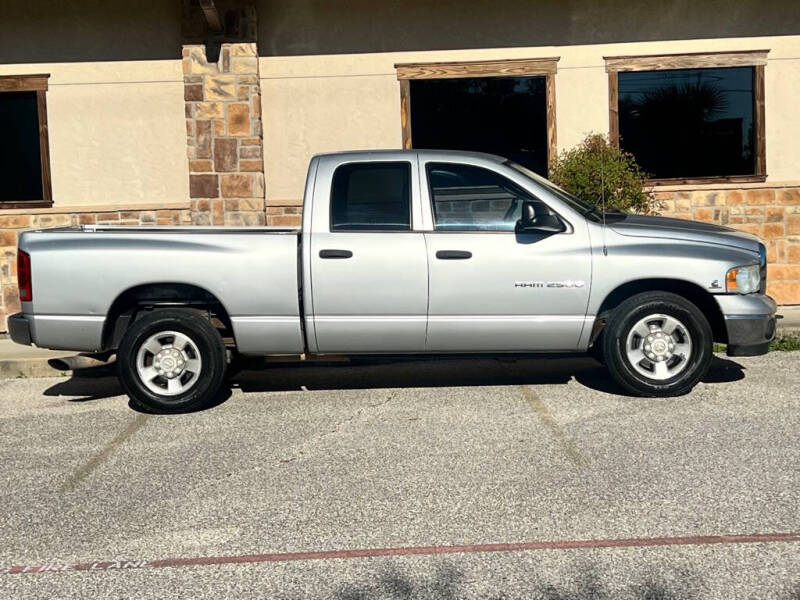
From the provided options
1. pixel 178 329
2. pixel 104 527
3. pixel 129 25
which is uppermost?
pixel 129 25

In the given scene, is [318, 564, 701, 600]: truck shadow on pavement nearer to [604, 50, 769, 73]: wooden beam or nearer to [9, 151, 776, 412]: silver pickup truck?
[9, 151, 776, 412]: silver pickup truck

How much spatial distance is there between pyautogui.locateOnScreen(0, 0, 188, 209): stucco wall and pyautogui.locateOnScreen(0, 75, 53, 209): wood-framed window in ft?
0.38

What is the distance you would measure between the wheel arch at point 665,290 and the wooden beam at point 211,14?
642 centimetres

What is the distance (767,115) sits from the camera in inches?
516

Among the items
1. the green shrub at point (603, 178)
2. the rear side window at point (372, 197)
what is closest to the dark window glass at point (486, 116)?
the green shrub at point (603, 178)

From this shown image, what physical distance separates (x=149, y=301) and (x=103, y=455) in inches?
68.0

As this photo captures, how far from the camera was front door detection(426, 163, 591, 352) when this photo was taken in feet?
26.5

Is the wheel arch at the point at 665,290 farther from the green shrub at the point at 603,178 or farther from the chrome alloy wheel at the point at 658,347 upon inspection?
the green shrub at the point at 603,178

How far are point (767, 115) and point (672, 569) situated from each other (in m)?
9.84

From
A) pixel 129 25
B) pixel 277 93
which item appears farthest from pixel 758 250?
pixel 129 25

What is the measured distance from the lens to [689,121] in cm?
1321

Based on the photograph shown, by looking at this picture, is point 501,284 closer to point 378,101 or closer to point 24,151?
point 378,101

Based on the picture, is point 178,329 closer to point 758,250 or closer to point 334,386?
point 334,386

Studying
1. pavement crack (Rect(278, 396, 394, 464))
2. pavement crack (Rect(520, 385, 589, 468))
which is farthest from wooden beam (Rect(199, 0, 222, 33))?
pavement crack (Rect(520, 385, 589, 468))
